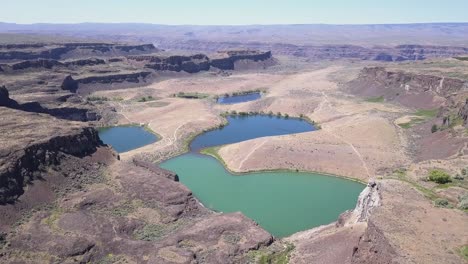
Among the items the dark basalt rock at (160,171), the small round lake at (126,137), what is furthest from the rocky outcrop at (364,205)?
the small round lake at (126,137)

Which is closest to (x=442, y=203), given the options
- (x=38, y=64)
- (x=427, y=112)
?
(x=427, y=112)

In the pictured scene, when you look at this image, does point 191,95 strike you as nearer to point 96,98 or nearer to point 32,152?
point 96,98

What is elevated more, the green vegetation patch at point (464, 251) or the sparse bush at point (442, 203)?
the sparse bush at point (442, 203)

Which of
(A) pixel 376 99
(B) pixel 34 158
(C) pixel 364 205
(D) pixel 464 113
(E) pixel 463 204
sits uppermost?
(D) pixel 464 113

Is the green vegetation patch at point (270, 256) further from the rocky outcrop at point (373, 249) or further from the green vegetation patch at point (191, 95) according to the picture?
the green vegetation patch at point (191, 95)

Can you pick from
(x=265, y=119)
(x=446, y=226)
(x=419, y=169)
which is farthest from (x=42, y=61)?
(x=446, y=226)
